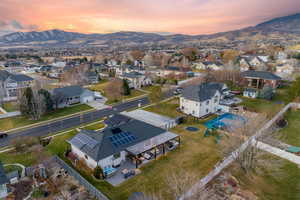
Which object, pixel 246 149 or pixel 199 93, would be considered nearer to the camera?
pixel 246 149

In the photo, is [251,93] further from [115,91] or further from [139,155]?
[139,155]

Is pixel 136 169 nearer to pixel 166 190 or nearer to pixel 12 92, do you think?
pixel 166 190

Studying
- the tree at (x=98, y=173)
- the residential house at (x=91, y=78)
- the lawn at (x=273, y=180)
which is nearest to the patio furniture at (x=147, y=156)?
the tree at (x=98, y=173)

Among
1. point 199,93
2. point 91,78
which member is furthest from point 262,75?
point 91,78

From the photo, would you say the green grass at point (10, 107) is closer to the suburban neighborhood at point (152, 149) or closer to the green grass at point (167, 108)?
the suburban neighborhood at point (152, 149)

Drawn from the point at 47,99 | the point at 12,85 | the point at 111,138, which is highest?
the point at 12,85
